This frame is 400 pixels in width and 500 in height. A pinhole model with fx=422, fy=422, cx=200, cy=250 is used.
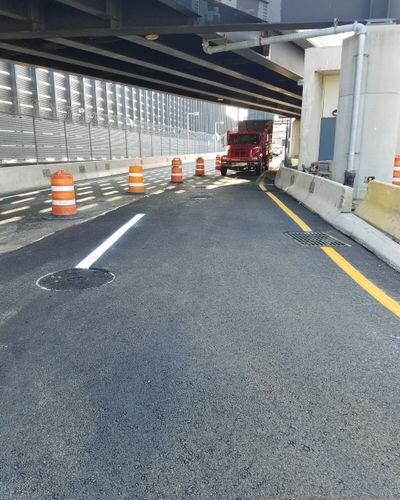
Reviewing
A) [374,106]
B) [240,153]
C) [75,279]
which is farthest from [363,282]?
[240,153]

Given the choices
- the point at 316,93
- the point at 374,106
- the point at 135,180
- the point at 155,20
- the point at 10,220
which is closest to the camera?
the point at 10,220

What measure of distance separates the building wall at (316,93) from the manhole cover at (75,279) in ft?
56.5

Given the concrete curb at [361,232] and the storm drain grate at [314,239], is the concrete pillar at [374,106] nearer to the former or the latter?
the concrete curb at [361,232]

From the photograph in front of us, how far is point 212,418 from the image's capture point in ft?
9.32

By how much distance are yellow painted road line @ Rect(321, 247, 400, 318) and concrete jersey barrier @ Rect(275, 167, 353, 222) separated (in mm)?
2642

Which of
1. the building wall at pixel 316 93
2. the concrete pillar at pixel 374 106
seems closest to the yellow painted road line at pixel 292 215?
the concrete pillar at pixel 374 106

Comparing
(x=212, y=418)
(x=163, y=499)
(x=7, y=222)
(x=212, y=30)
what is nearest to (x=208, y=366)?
(x=212, y=418)

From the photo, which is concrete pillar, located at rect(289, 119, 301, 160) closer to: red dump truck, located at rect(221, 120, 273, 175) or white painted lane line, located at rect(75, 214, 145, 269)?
red dump truck, located at rect(221, 120, 273, 175)

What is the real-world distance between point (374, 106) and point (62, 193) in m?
9.31

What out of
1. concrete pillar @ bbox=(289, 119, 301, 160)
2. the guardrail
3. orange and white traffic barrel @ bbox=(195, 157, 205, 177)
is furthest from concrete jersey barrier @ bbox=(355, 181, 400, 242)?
concrete pillar @ bbox=(289, 119, 301, 160)

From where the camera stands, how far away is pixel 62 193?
1053 centimetres

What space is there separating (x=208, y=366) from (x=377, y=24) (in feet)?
42.4

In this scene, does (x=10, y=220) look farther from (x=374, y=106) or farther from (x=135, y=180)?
(x=374, y=106)

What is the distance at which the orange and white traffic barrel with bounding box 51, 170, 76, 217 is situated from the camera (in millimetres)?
10148
